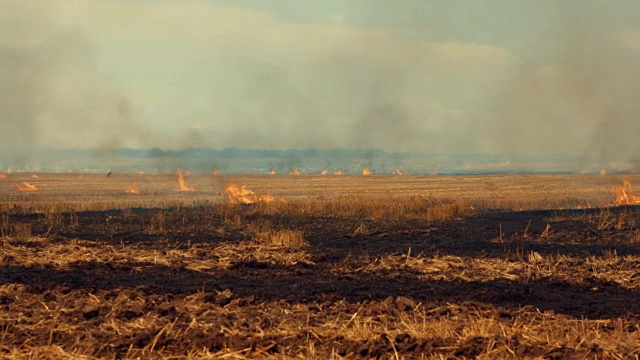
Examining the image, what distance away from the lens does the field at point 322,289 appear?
9742mm

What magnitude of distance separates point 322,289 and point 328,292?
13.0 inches

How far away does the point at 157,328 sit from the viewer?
10.4m

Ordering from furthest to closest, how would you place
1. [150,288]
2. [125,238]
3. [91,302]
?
[125,238] → [150,288] → [91,302]

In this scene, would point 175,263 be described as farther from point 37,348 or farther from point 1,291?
point 37,348

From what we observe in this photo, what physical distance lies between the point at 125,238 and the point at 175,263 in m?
4.19

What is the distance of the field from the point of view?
9.74 metres

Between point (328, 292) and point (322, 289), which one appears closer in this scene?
point (328, 292)

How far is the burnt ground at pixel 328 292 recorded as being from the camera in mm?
9766

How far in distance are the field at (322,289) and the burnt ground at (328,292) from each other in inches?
1.2

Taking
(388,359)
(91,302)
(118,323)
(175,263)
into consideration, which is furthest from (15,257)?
(388,359)

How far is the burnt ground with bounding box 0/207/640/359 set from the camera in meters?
9.77

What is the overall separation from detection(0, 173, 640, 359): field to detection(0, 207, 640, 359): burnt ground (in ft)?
0.10

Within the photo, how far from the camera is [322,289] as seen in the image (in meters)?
13.3

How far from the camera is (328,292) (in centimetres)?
1295
